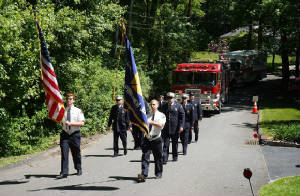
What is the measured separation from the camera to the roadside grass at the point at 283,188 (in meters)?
9.22

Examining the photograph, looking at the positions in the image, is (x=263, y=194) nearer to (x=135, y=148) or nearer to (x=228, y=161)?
(x=228, y=161)

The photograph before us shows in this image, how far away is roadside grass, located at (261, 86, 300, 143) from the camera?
53.2 ft

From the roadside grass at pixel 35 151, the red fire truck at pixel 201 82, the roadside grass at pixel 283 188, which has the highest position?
the red fire truck at pixel 201 82

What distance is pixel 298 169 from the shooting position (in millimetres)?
12039

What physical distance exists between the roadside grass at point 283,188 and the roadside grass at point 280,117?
573 centimetres

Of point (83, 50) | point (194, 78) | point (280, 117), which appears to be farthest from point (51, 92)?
point (280, 117)

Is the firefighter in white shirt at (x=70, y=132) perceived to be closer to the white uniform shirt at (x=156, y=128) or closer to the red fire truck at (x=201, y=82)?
the white uniform shirt at (x=156, y=128)

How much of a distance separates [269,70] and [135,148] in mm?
47114

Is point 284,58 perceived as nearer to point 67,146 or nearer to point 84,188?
point 67,146

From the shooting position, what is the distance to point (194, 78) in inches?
950

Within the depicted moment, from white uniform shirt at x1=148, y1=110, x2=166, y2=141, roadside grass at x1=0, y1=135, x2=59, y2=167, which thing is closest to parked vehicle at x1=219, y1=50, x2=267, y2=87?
roadside grass at x1=0, y1=135, x2=59, y2=167

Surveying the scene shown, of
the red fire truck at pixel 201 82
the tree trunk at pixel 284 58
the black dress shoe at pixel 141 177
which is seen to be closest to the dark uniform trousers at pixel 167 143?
the black dress shoe at pixel 141 177

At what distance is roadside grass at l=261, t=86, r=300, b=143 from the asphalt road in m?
1.26

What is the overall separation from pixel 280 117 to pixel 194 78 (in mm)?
5336
